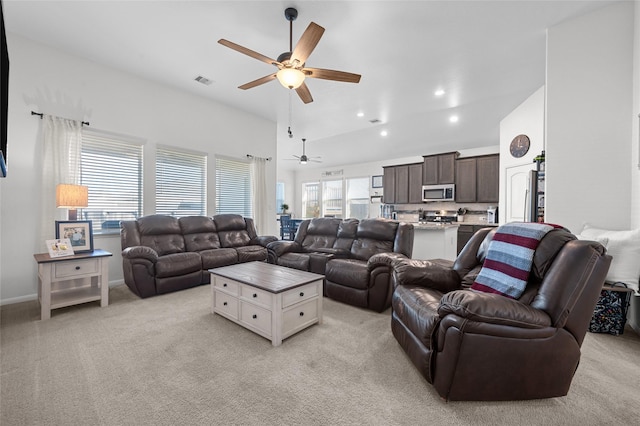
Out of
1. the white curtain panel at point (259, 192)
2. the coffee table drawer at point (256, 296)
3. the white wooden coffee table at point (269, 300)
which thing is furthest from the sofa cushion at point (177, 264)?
the white curtain panel at point (259, 192)

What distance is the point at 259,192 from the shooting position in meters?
5.82

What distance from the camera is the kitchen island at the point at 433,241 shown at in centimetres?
469

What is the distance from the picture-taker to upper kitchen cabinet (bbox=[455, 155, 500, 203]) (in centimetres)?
620

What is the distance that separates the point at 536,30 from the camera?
9.57ft

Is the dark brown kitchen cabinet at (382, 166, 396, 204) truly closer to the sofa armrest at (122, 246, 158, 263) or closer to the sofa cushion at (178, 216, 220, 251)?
the sofa cushion at (178, 216, 220, 251)

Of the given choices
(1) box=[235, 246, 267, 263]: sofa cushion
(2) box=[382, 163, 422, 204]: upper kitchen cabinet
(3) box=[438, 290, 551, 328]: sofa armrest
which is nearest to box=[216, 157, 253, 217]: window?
(1) box=[235, 246, 267, 263]: sofa cushion

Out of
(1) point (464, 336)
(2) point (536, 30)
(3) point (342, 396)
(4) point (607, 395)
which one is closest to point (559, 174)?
(2) point (536, 30)

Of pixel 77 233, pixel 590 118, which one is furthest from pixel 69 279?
pixel 590 118

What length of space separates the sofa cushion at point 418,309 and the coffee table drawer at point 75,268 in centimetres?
326

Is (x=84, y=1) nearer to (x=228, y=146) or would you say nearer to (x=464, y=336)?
(x=228, y=146)

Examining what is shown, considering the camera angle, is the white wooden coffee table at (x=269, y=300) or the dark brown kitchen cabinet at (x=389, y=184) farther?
the dark brown kitchen cabinet at (x=389, y=184)

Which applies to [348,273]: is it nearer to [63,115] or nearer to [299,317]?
[299,317]

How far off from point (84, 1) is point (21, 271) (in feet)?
10.3

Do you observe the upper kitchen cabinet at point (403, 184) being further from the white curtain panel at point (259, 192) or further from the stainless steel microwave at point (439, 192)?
the white curtain panel at point (259, 192)
